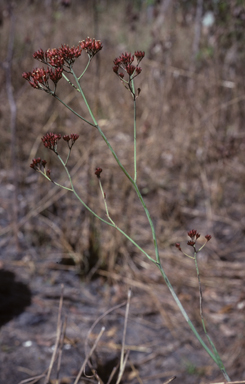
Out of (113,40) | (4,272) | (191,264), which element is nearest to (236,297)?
(191,264)

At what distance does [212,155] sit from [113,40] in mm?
4627

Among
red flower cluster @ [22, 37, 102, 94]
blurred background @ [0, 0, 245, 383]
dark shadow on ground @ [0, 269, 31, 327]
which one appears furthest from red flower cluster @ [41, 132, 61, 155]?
dark shadow on ground @ [0, 269, 31, 327]

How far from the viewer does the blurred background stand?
8.04ft

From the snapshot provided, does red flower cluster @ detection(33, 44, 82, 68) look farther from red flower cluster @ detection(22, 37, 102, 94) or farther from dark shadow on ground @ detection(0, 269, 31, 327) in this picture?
dark shadow on ground @ detection(0, 269, 31, 327)

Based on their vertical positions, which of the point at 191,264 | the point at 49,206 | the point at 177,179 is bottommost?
the point at 191,264

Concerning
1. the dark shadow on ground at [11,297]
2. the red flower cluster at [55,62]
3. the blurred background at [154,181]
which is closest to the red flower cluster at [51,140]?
the red flower cluster at [55,62]

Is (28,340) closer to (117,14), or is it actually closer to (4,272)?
(4,272)

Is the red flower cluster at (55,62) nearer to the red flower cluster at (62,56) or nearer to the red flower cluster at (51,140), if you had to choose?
the red flower cluster at (62,56)

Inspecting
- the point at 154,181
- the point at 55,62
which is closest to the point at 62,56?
the point at 55,62

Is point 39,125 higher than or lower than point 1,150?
higher

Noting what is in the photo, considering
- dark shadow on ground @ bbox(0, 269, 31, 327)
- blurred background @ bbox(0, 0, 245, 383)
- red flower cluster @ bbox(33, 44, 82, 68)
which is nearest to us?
red flower cluster @ bbox(33, 44, 82, 68)

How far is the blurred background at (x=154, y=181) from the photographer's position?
2.45 meters

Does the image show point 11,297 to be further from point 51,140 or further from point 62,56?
point 62,56

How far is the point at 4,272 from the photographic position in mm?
2516
